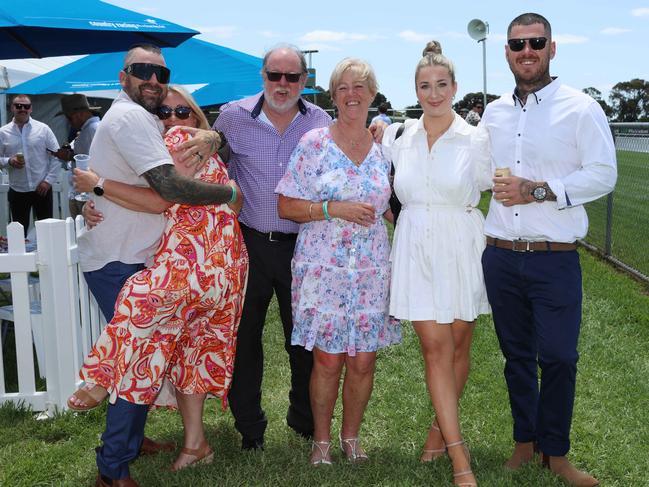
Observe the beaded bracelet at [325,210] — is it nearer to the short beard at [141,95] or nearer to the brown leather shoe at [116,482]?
the short beard at [141,95]

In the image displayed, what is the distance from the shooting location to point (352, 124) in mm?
3695

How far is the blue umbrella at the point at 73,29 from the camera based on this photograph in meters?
4.73

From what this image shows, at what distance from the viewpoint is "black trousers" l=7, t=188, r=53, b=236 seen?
9594 millimetres

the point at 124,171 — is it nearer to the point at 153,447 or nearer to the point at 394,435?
the point at 153,447

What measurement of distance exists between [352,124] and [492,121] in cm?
72

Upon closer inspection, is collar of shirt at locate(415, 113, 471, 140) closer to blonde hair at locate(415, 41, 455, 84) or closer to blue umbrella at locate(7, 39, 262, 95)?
blonde hair at locate(415, 41, 455, 84)

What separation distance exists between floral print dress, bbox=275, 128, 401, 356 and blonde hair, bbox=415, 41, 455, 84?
1.66 ft

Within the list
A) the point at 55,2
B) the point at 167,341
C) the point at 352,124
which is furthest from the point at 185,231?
the point at 55,2

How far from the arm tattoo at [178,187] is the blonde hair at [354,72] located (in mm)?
839

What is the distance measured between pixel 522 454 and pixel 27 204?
7966mm

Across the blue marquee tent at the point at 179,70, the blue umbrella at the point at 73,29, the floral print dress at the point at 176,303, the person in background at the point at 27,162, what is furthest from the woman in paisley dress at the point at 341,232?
the person in background at the point at 27,162

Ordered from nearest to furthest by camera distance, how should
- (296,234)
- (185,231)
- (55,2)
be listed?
(185,231) → (296,234) → (55,2)

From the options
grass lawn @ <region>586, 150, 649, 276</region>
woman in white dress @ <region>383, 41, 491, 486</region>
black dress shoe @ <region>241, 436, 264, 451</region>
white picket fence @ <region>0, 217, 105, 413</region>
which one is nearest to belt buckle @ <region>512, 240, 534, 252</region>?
woman in white dress @ <region>383, 41, 491, 486</region>

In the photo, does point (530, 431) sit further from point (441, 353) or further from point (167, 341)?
point (167, 341)
